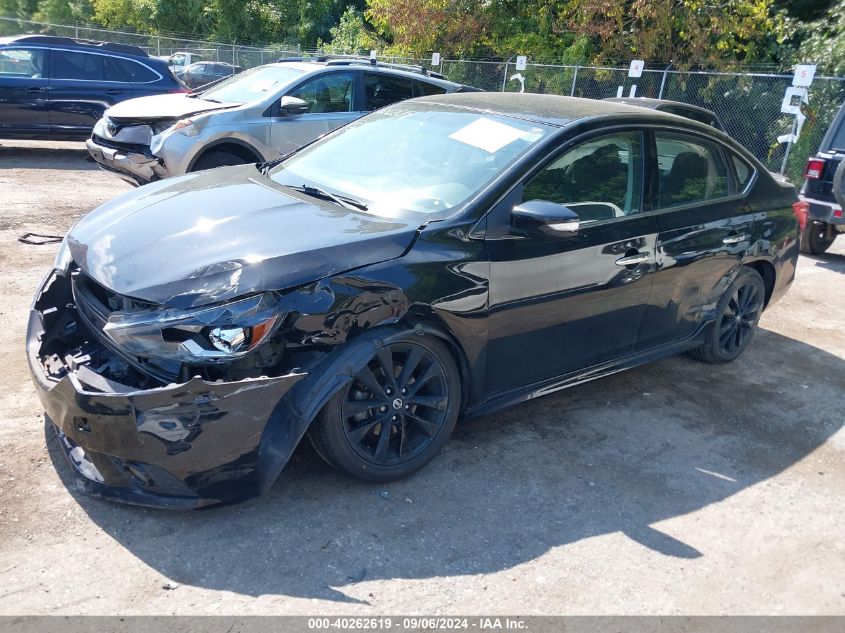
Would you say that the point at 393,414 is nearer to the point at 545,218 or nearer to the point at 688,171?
the point at 545,218

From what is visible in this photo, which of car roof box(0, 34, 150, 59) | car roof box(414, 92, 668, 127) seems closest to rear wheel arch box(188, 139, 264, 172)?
car roof box(414, 92, 668, 127)

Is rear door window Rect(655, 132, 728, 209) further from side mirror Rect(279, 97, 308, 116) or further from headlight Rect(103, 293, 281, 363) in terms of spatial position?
side mirror Rect(279, 97, 308, 116)

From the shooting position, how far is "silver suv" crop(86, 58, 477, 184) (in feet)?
25.7

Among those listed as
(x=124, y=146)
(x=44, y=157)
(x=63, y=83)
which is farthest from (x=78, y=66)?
(x=124, y=146)

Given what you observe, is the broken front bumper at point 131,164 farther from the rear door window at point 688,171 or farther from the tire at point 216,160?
the rear door window at point 688,171

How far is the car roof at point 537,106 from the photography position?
4109 mm

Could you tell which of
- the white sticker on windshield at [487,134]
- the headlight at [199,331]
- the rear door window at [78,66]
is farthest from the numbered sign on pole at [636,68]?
the headlight at [199,331]

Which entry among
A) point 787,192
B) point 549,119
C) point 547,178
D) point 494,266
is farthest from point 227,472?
point 787,192

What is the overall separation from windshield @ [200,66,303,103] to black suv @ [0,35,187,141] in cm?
288

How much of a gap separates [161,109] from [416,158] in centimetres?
538

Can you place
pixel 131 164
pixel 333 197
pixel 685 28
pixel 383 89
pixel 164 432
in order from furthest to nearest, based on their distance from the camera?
pixel 685 28
pixel 383 89
pixel 131 164
pixel 333 197
pixel 164 432

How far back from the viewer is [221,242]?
10.6 ft

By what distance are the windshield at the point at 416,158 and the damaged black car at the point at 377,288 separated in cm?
2

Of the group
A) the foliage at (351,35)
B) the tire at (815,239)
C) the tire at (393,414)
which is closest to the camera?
the tire at (393,414)
